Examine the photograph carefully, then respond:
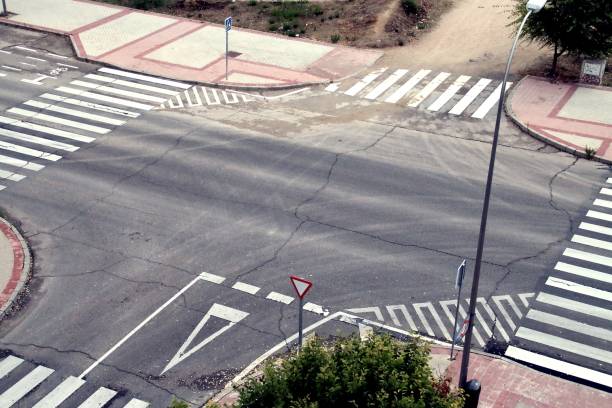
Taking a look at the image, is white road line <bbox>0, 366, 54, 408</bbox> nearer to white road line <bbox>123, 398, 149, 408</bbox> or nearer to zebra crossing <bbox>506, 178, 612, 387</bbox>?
white road line <bbox>123, 398, 149, 408</bbox>

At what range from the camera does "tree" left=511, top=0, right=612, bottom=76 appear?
35.6m

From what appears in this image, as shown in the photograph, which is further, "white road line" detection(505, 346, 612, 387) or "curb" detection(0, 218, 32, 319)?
"curb" detection(0, 218, 32, 319)

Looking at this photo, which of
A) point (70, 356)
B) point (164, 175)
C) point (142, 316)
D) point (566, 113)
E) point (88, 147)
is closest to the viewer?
point (70, 356)

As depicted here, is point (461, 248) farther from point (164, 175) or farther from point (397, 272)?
point (164, 175)

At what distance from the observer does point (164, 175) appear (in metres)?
29.5

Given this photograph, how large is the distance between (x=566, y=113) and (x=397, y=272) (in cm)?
1465

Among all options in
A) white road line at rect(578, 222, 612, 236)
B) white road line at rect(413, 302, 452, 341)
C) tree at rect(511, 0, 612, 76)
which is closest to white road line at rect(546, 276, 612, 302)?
white road line at rect(578, 222, 612, 236)

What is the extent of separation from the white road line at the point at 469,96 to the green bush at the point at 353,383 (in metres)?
21.3

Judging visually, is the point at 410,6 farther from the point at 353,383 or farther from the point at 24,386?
the point at 353,383

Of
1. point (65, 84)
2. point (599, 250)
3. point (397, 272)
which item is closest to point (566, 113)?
point (599, 250)

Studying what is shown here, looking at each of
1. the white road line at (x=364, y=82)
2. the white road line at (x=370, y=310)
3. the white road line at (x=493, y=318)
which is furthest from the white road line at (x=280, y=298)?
the white road line at (x=364, y=82)

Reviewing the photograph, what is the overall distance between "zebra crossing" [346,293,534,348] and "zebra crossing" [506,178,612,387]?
0.35 m

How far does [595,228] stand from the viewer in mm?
26688

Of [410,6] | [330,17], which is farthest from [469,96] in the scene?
[330,17]
